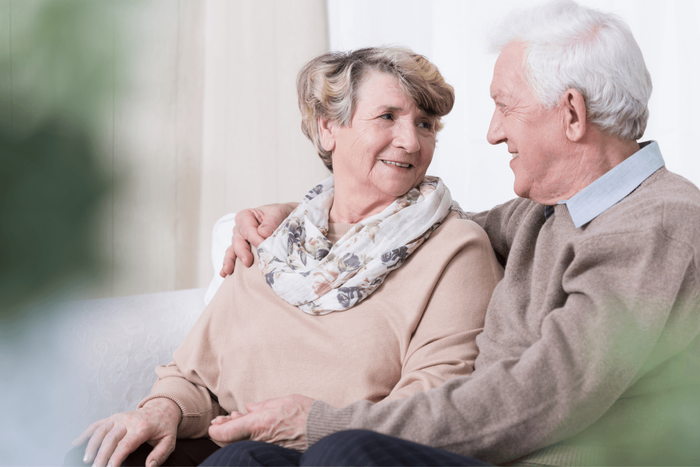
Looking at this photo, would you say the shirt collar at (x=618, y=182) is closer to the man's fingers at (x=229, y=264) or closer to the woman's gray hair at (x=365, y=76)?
the woman's gray hair at (x=365, y=76)

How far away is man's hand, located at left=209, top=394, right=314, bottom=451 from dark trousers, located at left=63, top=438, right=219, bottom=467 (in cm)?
22

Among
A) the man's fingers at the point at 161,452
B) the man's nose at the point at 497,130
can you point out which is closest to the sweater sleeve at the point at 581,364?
the man's nose at the point at 497,130

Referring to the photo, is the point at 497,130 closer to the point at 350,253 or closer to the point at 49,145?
the point at 350,253

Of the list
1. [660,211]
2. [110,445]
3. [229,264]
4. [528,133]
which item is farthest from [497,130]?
[110,445]

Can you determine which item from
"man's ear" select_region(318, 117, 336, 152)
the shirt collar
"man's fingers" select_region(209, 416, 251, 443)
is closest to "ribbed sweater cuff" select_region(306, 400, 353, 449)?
"man's fingers" select_region(209, 416, 251, 443)

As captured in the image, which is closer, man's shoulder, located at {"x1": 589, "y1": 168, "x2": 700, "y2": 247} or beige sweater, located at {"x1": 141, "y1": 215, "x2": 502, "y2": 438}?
man's shoulder, located at {"x1": 589, "y1": 168, "x2": 700, "y2": 247}

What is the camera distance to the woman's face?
1391mm

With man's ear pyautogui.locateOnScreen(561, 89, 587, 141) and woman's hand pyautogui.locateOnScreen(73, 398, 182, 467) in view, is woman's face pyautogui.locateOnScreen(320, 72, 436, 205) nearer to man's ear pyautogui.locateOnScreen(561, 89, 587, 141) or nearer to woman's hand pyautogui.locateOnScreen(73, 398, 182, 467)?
man's ear pyautogui.locateOnScreen(561, 89, 587, 141)

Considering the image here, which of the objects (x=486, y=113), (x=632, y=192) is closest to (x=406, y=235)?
→ (x=632, y=192)

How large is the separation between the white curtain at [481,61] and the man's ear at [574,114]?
1.72 feet

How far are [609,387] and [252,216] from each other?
108cm

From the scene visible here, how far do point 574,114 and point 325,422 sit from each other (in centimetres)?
74

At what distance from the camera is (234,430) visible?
3.46 feet

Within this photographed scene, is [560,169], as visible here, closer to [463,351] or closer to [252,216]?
[463,351]
